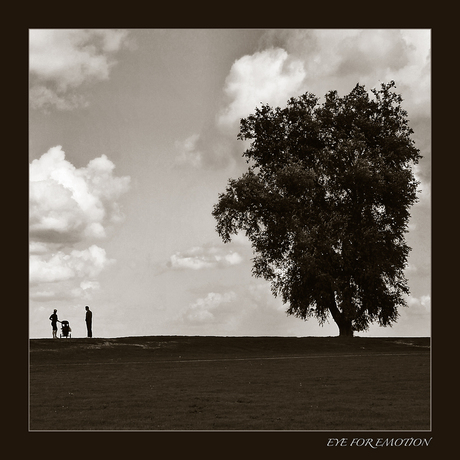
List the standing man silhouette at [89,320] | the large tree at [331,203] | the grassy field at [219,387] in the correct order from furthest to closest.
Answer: the large tree at [331,203], the standing man silhouette at [89,320], the grassy field at [219,387]

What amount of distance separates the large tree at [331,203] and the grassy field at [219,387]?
253 inches

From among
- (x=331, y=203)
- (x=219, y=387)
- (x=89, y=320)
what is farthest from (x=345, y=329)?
(x=219, y=387)

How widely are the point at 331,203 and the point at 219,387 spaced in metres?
27.4

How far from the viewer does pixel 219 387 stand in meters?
21.8

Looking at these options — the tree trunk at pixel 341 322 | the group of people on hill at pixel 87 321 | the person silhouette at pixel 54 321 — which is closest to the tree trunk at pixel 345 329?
the tree trunk at pixel 341 322

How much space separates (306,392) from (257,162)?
3078cm

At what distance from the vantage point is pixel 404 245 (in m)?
47.8

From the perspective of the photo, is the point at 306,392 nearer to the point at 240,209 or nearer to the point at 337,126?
the point at 240,209

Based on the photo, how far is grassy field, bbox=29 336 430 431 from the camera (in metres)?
15.8

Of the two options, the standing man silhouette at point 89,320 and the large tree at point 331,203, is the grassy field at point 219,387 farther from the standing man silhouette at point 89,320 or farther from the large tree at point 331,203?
the large tree at point 331,203

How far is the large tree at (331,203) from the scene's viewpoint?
4525 centimetres

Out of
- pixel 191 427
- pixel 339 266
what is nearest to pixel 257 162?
pixel 339 266

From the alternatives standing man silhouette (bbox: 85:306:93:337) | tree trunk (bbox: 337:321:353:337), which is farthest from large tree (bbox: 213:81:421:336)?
standing man silhouette (bbox: 85:306:93:337)

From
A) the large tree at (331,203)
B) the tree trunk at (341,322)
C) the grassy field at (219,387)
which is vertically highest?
the large tree at (331,203)
